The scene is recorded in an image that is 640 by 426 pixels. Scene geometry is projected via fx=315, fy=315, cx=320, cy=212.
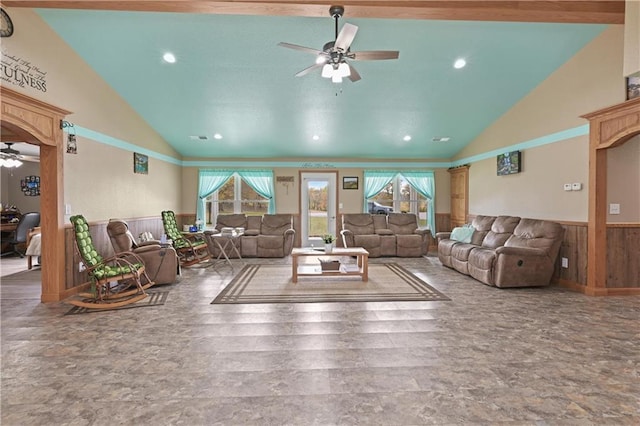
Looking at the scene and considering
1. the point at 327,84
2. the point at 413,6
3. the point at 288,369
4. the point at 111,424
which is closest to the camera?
the point at 111,424

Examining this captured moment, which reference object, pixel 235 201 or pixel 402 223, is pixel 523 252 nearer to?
pixel 402 223

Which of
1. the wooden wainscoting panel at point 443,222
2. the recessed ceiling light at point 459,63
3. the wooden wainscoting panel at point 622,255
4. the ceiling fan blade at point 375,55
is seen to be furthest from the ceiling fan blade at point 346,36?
the wooden wainscoting panel at point 443,222

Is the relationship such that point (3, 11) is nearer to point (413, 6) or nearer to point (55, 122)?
point (55, 122)

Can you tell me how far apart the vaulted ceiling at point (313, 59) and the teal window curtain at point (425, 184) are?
1.51 meters

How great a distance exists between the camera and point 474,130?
683 centimetres

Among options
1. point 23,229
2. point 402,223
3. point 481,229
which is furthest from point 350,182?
point 23,229

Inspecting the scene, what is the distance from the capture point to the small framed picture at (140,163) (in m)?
5.91

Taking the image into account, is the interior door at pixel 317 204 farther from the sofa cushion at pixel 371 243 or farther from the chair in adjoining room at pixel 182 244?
the chair in adjoining room at pixel 182 244

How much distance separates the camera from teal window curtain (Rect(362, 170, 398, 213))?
8422 millimetres

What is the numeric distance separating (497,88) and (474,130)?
1623mm

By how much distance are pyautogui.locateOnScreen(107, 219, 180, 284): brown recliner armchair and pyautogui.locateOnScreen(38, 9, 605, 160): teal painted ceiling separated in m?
2.41

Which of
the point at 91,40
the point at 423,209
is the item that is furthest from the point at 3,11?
the point at 423,209

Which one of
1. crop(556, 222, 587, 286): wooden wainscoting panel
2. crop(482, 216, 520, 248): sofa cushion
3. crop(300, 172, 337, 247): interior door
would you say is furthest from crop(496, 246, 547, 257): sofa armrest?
crop(300, 172, 337, 247): interior door

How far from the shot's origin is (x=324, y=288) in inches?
180
